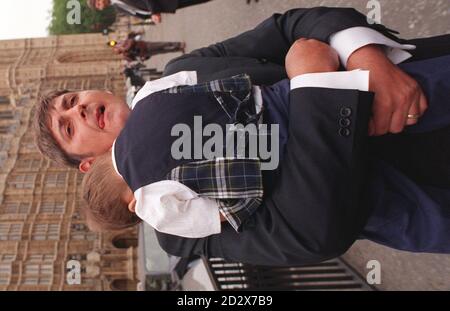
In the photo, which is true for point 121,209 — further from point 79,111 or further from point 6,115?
point 6,115

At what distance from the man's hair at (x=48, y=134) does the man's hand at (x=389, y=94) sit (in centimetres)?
114

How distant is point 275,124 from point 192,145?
0.83 ft

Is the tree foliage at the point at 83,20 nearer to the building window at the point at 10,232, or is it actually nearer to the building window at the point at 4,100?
the building window at the point at 4,100

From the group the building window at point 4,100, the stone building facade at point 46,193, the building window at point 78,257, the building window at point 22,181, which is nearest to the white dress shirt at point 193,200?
the stone building facade at point 46,193

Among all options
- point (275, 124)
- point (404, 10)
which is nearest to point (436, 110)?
point (275, 124)

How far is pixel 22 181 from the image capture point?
875 inches

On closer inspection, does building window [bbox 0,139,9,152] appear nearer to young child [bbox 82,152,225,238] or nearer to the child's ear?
young child [bbox 82,152,225,238]

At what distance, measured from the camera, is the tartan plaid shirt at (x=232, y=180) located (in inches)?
51.5

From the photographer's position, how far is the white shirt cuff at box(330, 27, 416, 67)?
1340 millimetres

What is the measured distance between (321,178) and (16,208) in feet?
73.2

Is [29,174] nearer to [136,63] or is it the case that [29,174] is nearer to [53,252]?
[53,252]

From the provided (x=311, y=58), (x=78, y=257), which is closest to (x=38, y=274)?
(x=78, y=257)

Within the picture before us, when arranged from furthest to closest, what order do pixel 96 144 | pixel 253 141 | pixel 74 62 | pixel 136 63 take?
pixel 74 62 < pixel 136 63 < pixel 96 144 < pixel 253 141
